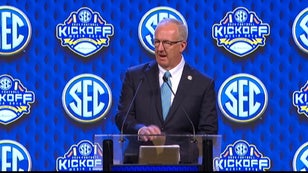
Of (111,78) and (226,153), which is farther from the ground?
(111,78)

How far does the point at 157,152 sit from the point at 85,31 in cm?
167

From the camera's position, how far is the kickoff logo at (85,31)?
4.83 meters

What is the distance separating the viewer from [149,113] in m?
4.11

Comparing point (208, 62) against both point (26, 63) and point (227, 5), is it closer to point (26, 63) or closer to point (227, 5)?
point (227, 5)

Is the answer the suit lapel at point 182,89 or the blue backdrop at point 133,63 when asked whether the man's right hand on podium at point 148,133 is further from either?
the blue backdrop at point 133,63

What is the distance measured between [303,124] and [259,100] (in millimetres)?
284

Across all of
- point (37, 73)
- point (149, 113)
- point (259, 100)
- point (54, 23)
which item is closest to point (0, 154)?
point (37, 73)

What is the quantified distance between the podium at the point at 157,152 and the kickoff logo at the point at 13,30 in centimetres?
157

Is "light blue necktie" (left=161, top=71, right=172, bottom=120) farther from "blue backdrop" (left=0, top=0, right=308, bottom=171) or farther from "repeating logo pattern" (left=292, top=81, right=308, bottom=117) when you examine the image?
"repeating logo pattern" (left=292, top=81, right=308, bottom=117)

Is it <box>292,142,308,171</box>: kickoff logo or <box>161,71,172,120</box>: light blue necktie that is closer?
<box>161,71,172,120</box>: light blue necktie

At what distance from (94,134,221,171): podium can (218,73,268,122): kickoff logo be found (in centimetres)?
128

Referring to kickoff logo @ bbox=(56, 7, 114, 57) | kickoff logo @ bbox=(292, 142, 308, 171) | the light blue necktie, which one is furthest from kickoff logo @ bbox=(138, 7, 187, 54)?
kickoff logo @ bbox=(292, 142, 308, 171)

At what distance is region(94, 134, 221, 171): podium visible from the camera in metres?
3.04

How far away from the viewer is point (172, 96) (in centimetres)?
417
